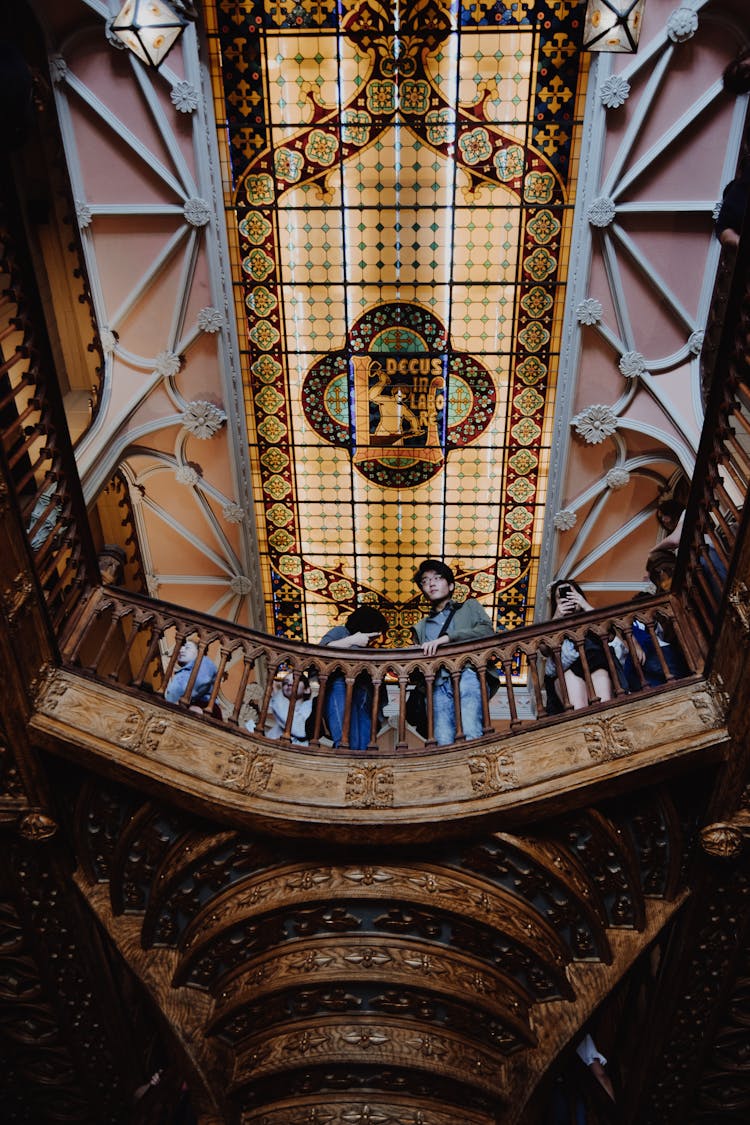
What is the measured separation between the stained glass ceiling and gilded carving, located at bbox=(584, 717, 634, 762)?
17.5 feet

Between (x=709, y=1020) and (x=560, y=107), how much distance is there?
7.80 metres

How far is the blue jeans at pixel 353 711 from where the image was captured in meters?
5.71

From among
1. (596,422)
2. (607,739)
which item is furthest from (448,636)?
(596,422)

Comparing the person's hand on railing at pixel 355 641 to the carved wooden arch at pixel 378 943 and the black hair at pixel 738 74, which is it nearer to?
the carved wooden arch at pixel 378 943

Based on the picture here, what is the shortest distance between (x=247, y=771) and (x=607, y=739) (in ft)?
6.91

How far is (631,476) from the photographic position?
987 cm

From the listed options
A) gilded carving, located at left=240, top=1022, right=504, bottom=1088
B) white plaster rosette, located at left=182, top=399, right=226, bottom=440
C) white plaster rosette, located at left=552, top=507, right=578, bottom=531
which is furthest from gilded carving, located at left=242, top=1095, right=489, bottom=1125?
white plaster rosette, located at left=182, top=399, right=226, bottom=440

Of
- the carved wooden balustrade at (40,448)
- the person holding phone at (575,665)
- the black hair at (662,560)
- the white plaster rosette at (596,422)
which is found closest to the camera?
the carved wooden balustrade at (40,448)

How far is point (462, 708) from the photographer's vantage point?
18.4 ft

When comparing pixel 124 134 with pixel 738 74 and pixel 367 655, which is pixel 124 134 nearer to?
pixel 738 74

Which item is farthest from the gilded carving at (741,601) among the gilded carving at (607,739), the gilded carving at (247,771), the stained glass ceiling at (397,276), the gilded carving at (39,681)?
the stained glass ceiling at (397,276)

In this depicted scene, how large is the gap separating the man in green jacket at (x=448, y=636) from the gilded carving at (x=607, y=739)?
2.44 feet

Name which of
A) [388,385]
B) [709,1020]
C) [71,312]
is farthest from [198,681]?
[71,312]

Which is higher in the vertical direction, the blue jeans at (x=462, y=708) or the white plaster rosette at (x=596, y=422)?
the white plaster rosette at (x=596, y=422)
